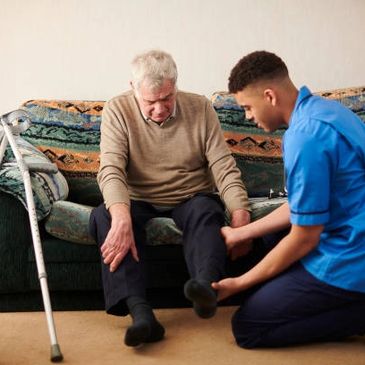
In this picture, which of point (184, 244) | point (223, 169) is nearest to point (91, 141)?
point (223, 169)

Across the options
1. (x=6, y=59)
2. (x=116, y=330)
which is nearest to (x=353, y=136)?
(x=116, y=330)

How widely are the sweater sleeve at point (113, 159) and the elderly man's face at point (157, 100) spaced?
0.13m

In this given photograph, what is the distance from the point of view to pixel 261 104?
6.41ft

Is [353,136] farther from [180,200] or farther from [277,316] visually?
[180,200]

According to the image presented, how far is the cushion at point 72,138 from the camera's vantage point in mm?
3062

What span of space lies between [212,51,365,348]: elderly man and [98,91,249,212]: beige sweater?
50 cm

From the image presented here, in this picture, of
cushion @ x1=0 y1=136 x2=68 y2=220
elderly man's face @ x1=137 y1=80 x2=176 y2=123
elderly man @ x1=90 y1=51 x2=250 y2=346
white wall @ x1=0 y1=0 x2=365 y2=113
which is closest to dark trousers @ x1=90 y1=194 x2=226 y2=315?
elderly man @ x1=90 y1=51 x2=250 y2=346

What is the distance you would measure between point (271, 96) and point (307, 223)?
0.41 metres

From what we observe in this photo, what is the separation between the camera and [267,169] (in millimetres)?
3121

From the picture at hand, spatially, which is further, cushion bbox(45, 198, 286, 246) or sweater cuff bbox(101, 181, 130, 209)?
cushion bbox(45, 198, 286, 246)

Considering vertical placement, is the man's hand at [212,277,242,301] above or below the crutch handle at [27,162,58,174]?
below

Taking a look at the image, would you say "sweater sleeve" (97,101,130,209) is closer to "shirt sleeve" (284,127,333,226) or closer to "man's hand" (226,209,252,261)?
"man's hand" (226,209,252,261)

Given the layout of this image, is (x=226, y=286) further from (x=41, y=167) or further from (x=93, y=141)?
(x=93, y=141)

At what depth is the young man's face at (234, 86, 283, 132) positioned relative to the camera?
1.94 m
